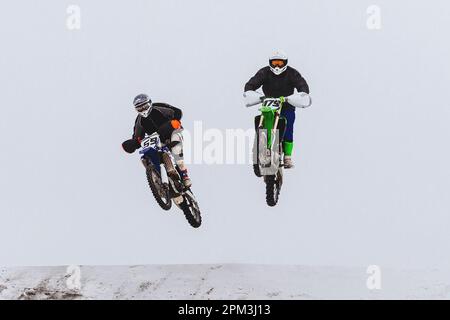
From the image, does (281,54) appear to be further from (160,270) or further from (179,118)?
(160,270)

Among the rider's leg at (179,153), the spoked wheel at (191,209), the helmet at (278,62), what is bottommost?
the spoked wheel at (191,209)

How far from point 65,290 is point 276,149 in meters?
8.69

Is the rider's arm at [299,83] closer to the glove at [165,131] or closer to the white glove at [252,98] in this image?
the white glove at [252,98]

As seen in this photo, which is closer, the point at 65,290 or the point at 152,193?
the point at 152,193

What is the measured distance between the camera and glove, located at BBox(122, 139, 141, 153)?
1251cm

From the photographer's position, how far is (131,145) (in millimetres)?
12500

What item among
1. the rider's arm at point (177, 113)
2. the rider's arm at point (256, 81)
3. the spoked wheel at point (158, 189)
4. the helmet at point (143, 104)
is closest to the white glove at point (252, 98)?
the rider's arm at point (256, 81)

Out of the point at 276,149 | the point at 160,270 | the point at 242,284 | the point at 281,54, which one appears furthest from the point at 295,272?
the point at 281,54

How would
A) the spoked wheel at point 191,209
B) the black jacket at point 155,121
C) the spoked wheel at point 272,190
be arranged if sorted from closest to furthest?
the spoked wheel at point 272,190 < the black jacket at point 155,121 < the spoked wheel at point 191,209

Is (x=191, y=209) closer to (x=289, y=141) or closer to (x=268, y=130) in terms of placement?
(x=268, y=130)

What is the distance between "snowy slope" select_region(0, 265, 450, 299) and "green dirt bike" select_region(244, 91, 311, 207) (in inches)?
183

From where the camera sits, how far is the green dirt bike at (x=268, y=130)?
40.3 feet

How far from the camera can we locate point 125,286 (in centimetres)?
1744

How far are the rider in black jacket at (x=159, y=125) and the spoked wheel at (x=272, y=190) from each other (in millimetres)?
1577
